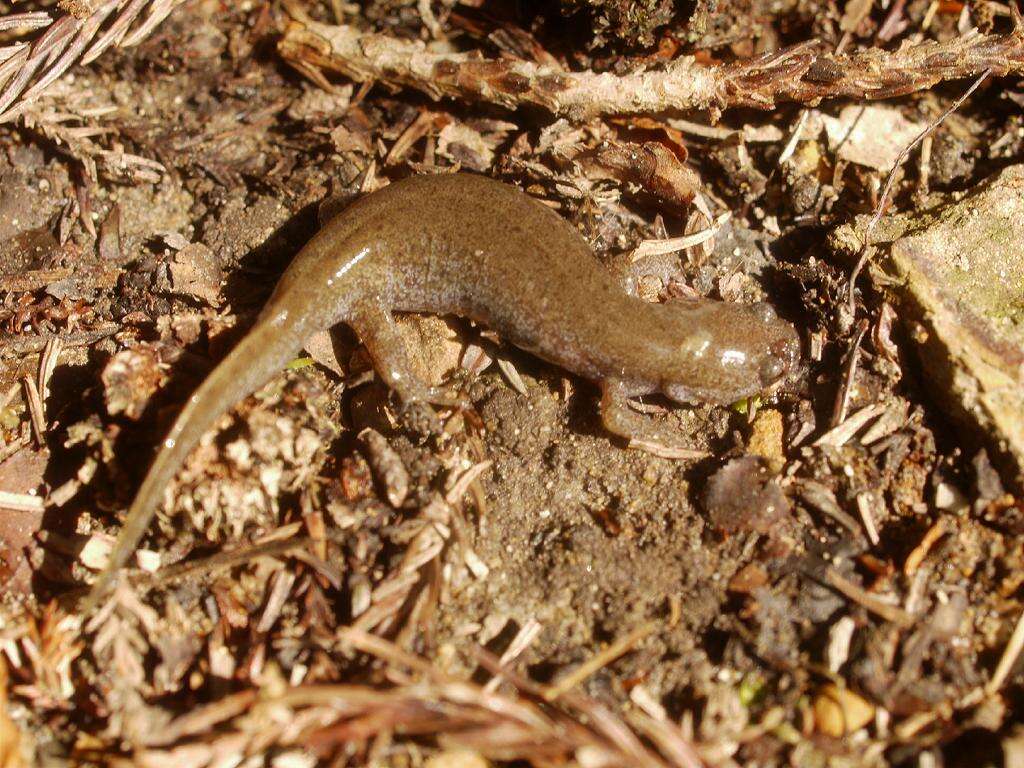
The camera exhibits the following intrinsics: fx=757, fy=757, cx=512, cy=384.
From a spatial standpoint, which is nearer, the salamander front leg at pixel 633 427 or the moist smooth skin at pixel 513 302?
the salamander front leg at pixel 633 427

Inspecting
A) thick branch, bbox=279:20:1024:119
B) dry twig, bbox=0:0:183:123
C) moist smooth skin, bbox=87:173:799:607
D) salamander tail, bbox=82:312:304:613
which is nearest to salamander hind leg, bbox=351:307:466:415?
moist smooth skin, bbox=87:173:799:607

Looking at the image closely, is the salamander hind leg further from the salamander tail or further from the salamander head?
the salamander head

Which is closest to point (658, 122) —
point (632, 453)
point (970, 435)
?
point (632, 453)

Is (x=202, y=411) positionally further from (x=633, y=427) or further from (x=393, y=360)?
(x=633, y=427)

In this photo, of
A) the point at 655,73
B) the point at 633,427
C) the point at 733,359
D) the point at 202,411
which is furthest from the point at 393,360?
the point at 655,73

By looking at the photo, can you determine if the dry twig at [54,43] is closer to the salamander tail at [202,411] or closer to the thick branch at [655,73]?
the thick branch at [655,73]

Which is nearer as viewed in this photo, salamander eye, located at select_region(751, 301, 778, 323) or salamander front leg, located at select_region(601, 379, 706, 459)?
salamander front leg, located at select_region(601, 379, 706, 459)

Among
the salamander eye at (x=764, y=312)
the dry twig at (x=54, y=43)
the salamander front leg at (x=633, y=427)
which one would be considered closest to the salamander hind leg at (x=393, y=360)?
the salamander front leg at (x=633, y=427)

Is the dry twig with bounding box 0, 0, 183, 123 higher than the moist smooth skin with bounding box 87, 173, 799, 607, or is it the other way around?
the dry twig with bounding box 0, 0, 183, 123
